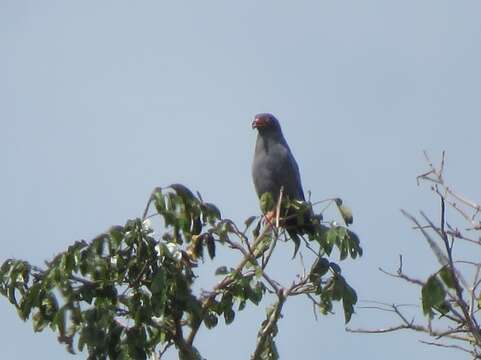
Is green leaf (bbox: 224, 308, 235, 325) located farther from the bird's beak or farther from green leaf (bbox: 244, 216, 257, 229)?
the bird's beak

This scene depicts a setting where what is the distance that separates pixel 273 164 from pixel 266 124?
1.44ft

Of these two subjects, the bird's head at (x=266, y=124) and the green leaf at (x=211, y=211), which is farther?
the bird's head at (x=266, y=124)

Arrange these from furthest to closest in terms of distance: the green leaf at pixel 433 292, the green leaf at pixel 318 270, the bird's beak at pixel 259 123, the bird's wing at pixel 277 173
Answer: the bird's beak at pixel 259 123, the bird's wing at pixel 277 173, the green leaf at pixel 318 270, the green leaf at pixel 433 292

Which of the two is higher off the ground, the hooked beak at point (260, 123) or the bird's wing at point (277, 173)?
the hooked beak at point (260, 123)

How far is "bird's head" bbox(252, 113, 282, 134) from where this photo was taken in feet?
35.7

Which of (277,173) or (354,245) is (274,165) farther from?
(354,245)

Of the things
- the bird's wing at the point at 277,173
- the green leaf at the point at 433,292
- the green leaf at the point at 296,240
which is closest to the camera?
the green leaf at the point at 433,292

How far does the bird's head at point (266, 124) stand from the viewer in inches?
428

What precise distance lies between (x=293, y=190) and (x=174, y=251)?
4.32 metres

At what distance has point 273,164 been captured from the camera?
10609 mm

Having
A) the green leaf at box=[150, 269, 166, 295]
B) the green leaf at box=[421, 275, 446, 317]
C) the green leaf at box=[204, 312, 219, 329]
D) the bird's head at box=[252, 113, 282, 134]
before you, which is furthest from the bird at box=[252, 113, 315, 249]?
the green leaf at box=[421, 275, 446, 317]

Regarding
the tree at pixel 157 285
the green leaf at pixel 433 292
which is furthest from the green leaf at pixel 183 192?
the green leaf at pixel 433 292

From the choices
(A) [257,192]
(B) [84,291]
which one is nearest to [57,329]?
(B) [84,291]

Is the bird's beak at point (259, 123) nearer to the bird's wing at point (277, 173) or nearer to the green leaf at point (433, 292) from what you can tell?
the bird's wing at point (277, 173)
